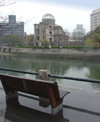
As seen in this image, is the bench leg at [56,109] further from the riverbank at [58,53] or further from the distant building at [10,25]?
the riverbank at [58,53]

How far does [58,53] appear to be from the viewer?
4062 cm

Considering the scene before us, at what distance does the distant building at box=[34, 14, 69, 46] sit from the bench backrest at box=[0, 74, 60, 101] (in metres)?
52.5

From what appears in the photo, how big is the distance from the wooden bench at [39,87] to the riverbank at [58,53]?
31.6m

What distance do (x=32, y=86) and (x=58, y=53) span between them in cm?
3785

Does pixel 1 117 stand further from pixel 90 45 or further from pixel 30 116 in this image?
pixel 90 45

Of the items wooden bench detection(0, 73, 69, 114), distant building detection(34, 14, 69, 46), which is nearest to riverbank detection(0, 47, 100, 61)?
distant building detection(34, 14, 69, 46)

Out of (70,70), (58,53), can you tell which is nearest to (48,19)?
(58,53)

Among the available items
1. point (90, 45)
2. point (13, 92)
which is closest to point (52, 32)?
point (90, 45)

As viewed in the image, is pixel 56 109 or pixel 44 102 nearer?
pixel 56 109

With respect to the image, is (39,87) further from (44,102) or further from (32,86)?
(44,102)

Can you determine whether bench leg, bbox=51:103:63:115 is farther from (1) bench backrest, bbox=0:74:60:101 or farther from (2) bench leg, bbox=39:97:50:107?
(2) bench leg, bbox=39:97:50:107

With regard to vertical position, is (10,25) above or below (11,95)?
above

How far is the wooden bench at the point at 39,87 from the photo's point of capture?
2689 mm

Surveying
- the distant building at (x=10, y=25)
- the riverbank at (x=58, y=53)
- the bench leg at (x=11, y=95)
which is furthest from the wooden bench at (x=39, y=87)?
the riverbank at (x=58, y=53)
